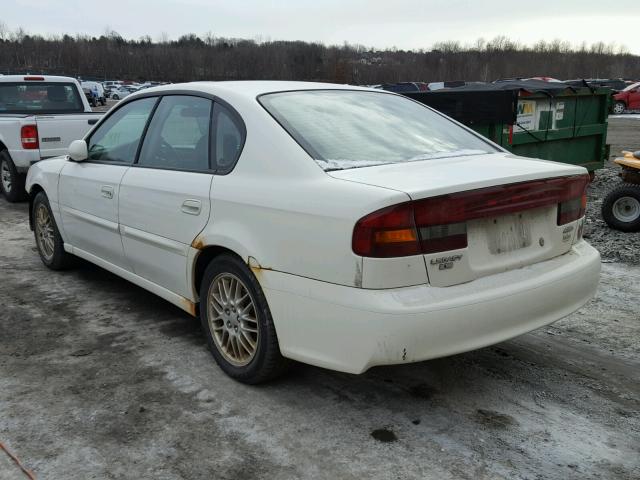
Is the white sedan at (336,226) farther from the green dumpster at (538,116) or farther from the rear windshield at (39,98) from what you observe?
the rear windshield at (39,98)

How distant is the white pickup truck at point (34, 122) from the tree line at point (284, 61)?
9122cm

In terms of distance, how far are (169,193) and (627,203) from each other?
527 cm

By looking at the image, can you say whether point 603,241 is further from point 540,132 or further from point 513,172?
point 513,172

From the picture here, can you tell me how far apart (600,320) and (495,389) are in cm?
148

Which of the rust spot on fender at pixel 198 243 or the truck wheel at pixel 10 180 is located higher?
the rust spot on fender at pixel 198 243

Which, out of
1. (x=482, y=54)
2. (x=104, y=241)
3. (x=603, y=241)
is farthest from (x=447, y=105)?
(x=482, y=54)

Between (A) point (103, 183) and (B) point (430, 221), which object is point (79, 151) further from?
(B) point (430, 221)

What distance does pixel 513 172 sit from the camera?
2977mm

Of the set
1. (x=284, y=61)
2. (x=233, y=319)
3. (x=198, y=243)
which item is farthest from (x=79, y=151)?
(x=284, y=61)

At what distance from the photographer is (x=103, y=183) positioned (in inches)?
170

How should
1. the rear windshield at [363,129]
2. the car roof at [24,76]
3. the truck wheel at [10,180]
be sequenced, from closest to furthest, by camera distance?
the rear windshield at [363,129], the truck wheel at [10,180], the car roof at [24,76]

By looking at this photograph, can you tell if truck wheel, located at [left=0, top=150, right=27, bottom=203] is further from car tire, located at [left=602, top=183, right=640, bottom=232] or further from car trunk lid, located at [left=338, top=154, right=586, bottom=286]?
car tire, located at [left=602, top=183, right=640, bottom=232]

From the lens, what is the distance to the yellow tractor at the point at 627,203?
668 cm

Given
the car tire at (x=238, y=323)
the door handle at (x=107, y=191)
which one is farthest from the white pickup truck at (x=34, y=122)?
the car tire at (x=238, y=323)
